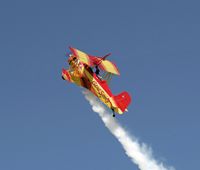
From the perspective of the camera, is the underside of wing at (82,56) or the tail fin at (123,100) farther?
the underside of wing at (82,56)

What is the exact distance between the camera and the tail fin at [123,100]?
392 feet

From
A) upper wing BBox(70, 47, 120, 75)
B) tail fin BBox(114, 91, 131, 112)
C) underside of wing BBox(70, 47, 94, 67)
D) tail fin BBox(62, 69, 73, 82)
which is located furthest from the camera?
tail fin BBox(62, 69, 73, 82)

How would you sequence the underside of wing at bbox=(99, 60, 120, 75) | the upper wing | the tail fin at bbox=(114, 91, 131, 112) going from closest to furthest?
the tail fin at bbox=(114, 91, 131, 112)
the upper wing
the underside of wing at bbox=(99, 60, 120, 75)

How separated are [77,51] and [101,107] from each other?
7641 mm

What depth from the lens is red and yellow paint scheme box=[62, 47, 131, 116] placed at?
11975cm

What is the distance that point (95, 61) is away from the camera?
124 m

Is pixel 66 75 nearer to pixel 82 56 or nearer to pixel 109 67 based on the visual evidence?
pixel 82 56

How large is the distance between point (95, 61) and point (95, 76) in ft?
8.03

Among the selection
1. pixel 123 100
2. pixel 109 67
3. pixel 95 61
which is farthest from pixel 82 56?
pixel 123 100

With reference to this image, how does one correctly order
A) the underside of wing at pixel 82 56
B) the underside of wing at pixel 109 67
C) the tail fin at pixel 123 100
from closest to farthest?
the tail fin at pixel 123 100 → the underside of wing at pixel 82 56 → the underside of wing at pixel 109 67

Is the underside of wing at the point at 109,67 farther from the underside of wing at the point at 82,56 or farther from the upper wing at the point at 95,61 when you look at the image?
the underside of wing at the point at 82,56

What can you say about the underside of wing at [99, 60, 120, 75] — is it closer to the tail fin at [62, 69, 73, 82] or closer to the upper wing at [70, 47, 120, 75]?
the upper wing at [70, 47, 120, 75]

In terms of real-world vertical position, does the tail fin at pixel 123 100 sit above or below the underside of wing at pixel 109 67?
below

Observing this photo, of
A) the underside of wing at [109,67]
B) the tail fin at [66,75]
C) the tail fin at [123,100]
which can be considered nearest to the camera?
the tail fin at [123,100]
